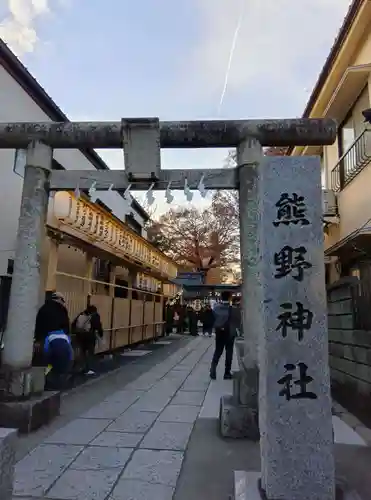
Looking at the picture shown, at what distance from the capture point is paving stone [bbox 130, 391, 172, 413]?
7.27 m

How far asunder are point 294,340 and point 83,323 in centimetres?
772

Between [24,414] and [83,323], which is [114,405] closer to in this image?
[24,414]

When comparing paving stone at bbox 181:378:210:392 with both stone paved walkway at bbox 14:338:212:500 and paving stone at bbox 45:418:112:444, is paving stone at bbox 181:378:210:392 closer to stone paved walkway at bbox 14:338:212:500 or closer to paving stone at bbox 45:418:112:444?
stone paved walkway at bbox 14:338:212:500

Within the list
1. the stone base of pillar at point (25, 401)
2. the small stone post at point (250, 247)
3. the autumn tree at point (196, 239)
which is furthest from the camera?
the autumn tree at point (196, 239)

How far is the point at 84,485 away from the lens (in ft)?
13.3

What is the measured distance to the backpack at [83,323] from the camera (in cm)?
1018

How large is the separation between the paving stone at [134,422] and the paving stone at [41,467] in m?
0.99

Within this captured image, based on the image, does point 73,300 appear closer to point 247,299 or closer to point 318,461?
point 247,299

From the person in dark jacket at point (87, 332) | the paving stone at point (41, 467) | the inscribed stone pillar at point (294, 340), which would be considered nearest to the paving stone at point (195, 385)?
the person in dark jacket at point (87, 332)

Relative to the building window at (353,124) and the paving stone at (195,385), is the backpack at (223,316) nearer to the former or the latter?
the paving stone at (195,385)

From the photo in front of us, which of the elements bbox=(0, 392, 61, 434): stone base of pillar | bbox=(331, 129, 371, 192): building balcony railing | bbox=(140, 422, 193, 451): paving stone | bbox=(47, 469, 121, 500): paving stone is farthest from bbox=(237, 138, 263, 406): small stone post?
bbox=(331, 129, 371, 192): building balcony railing

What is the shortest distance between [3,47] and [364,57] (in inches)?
346

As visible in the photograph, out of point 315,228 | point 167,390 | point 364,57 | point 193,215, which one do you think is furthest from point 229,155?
point 315,228

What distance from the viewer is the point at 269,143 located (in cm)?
664
